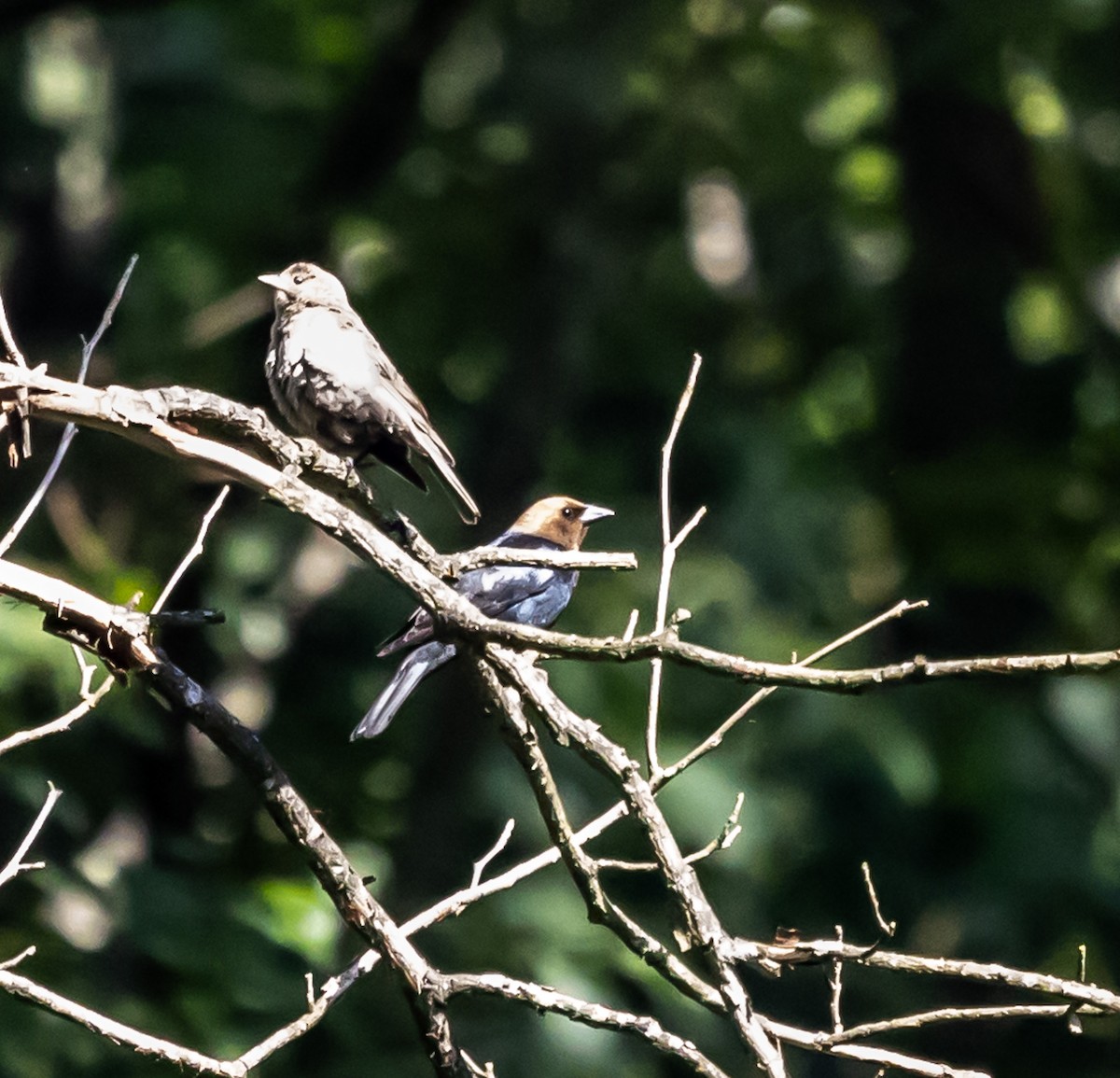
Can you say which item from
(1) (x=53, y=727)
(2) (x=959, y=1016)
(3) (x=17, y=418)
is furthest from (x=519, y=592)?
(2) (x=959, y=1016)

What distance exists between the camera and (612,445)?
40.4 feet

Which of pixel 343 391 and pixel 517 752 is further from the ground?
pixel 343 391

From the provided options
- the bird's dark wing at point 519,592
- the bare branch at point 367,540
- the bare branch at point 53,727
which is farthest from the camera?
the bird's dark wing at point 519,592

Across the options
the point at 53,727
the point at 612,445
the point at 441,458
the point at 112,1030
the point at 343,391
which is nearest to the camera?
the point at 112,1030

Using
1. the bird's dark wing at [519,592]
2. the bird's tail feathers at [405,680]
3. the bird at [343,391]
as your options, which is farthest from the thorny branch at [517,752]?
the bird's dark wing at [519,592]

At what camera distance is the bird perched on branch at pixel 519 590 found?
6914mm

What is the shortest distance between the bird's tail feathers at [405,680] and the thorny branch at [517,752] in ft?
10.1

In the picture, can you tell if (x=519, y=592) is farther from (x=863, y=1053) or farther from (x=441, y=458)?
(x=863, y=1053)

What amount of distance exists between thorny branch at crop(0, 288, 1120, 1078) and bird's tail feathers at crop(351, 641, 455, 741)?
307 cm

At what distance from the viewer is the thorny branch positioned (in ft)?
10.5

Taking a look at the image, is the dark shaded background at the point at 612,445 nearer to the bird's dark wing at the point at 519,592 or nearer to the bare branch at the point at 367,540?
the bird's dark wing at the point at 519,592

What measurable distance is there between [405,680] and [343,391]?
4.91ft

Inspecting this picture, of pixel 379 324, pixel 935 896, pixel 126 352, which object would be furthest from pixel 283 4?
pixel 935 896

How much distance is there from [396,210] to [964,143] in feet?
11.4
